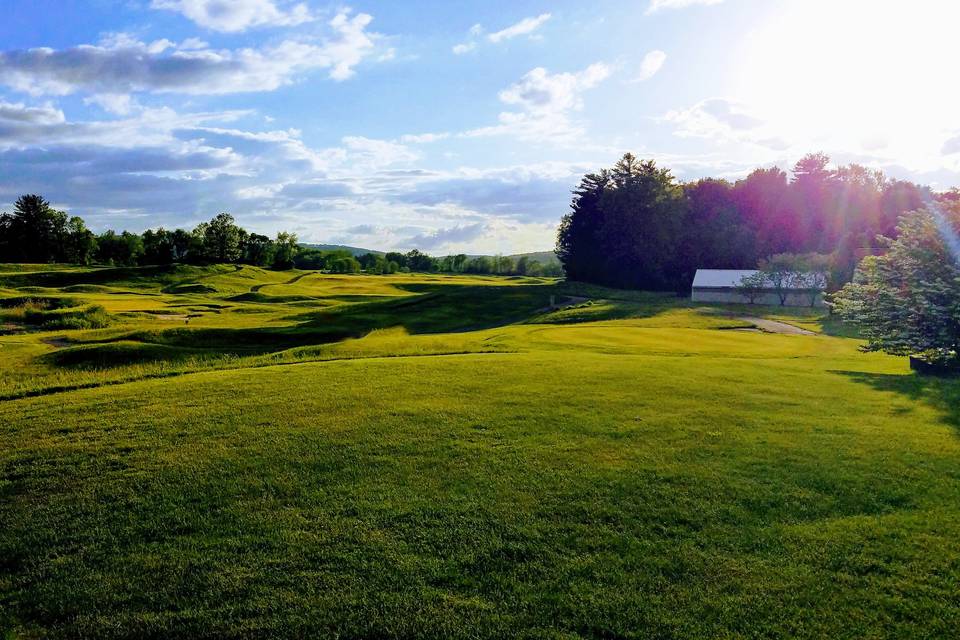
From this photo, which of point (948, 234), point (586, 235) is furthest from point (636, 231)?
point (948, 234)

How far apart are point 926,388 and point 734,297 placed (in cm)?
6472

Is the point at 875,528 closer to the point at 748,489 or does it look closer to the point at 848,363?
the point at 748,489

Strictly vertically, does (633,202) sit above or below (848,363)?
above

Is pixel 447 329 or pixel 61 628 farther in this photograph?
pixel 447 329

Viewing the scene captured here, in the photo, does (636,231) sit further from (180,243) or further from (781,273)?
(180,243)

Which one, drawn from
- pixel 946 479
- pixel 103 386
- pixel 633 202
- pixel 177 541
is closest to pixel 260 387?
pixel 103 386

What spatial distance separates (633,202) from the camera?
91688mm

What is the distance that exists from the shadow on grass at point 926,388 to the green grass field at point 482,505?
0.13 m

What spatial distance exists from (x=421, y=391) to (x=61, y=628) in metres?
9.23

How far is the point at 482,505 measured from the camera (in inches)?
346

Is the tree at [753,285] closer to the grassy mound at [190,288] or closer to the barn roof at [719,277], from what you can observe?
the barn roof at [719,277]

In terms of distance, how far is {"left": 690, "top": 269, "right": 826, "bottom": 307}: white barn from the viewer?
73.6 metres

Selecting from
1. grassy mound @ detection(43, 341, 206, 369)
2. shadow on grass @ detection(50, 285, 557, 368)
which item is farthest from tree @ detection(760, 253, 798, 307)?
grassy mound @ detection(43, 341, 206, 369)

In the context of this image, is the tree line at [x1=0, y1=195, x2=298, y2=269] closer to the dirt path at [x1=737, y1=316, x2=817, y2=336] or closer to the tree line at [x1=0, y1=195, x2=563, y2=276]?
the tree line at [x1=0, y1=195, x2=563, y2=276]
